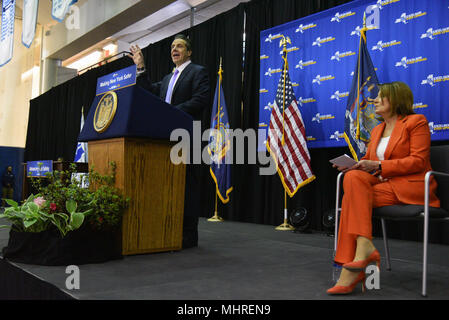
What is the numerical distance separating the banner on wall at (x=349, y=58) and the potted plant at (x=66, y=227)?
262 cm

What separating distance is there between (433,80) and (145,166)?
256cm

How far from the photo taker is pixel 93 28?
27.9 feet

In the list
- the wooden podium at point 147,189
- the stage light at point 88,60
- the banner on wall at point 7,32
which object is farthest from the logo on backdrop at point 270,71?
the stage light at point 88,60

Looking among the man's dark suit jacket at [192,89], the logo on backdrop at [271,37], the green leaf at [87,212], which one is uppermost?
the logo on backdrop at [271,37]

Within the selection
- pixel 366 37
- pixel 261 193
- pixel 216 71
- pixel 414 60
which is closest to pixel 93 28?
pixel 216 71

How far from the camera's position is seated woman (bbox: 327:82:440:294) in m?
1.65

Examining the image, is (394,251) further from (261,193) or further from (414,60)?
(261,193)

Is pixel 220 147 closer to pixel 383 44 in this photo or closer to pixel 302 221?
pixel 302 221

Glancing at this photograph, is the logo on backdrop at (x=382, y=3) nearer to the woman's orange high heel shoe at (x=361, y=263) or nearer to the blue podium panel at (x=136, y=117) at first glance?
the blue podium panel at (x=136, y=117)

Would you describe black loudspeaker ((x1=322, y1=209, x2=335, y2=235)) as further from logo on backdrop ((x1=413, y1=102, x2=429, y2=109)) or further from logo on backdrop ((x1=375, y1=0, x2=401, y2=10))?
logo on backdrop ((x1=375, y1=0, x2=401, y2=10))

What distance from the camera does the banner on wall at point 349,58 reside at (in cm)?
340

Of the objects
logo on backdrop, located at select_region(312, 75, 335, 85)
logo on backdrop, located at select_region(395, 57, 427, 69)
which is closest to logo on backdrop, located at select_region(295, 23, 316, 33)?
logo on backdrop, located at select_region(312, 75, 335, 85)

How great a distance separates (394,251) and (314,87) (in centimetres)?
203

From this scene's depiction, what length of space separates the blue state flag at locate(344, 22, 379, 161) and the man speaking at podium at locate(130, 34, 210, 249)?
63.0 inches
